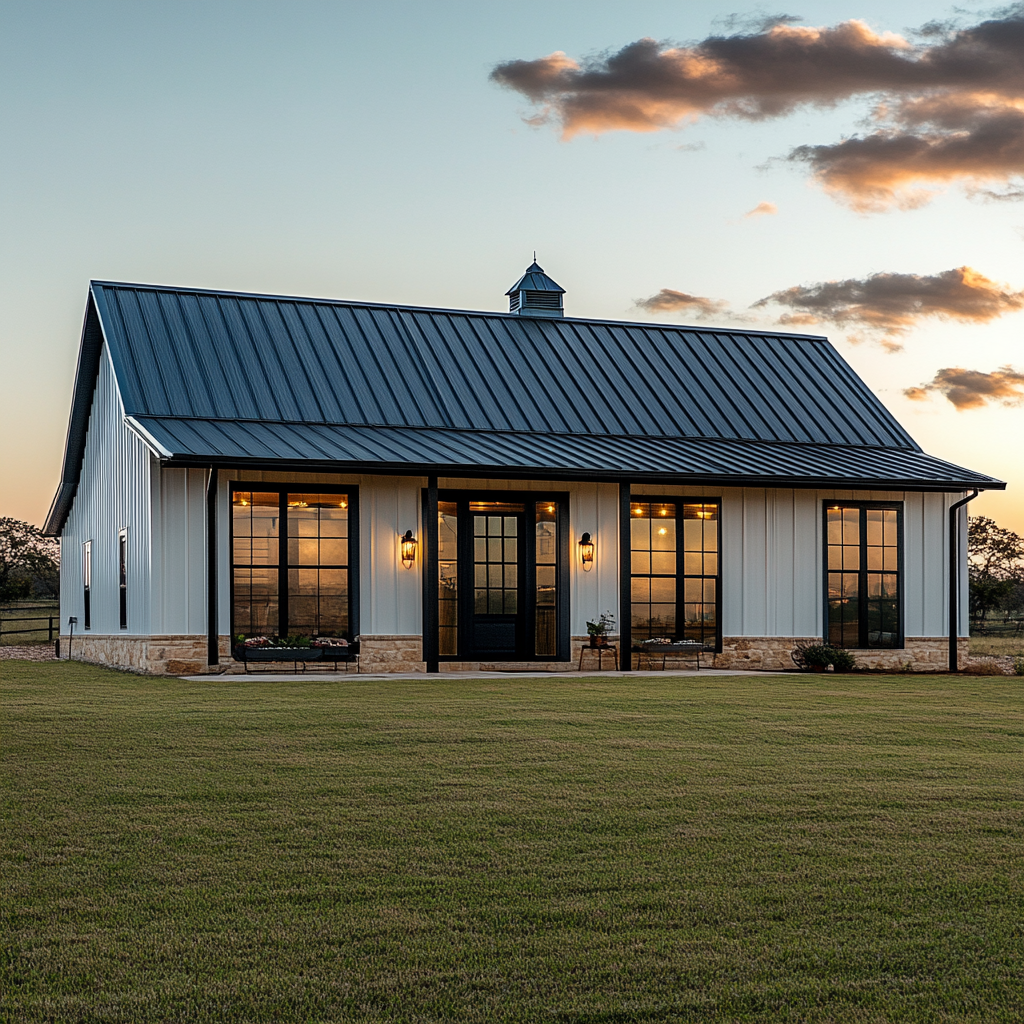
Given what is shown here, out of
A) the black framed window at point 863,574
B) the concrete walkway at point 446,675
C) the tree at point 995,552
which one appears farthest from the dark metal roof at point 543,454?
the tree at point 995,552

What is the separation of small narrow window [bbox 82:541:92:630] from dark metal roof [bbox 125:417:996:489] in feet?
21.9

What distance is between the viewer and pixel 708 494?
63.6 feet

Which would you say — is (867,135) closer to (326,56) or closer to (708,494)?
(708,494)

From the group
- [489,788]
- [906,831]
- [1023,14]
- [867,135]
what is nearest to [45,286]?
[867,135]

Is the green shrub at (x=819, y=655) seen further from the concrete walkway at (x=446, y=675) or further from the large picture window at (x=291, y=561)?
the large picture window at (x=291, y=561)

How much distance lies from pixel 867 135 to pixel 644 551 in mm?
9103

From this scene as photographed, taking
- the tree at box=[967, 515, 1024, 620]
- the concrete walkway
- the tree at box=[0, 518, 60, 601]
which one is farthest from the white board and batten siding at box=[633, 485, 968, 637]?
the tree at box=[0, 518, 60, 601]

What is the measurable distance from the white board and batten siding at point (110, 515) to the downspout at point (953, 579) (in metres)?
12.7

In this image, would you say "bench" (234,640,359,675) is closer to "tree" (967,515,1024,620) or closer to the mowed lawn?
the mowed lawn

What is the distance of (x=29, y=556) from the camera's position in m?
49.6

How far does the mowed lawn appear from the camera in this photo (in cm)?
405

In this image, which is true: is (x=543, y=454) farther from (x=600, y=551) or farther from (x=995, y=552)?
(x=995, y=552)

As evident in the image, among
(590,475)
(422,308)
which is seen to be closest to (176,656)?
(590,475)

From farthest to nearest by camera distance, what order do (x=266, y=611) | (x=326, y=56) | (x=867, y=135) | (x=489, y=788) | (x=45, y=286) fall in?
(x=45, y=286)
(x=867, y=135)
(x=326, y=56)
(x=266, y=611)
(x=489, y=788)
